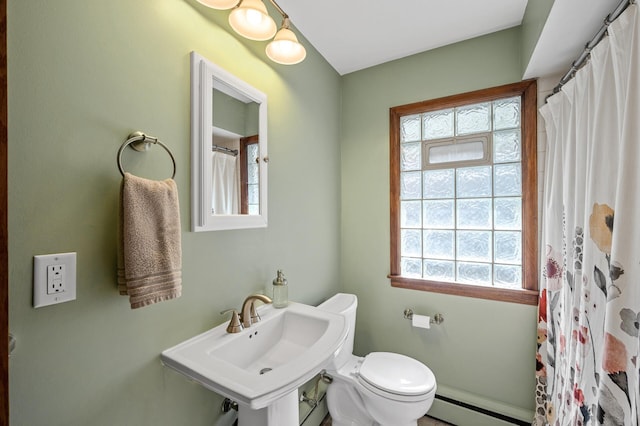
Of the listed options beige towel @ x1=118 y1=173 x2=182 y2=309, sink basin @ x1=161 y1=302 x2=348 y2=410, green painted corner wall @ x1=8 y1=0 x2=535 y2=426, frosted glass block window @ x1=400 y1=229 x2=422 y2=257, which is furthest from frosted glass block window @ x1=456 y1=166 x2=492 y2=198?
beige towel @ x1=118 y1=173 x2=182 y2=309

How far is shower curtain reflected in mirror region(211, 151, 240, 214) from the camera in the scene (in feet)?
3.48

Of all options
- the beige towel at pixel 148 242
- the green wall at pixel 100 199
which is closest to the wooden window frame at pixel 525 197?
the green wall at pixel 100 199

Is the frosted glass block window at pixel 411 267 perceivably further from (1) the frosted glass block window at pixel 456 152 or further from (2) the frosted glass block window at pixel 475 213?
(1) the frosted glass block window at pixel 456 152

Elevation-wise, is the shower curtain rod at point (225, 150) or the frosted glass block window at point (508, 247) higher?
the shower curtain rod at point (225, 150)

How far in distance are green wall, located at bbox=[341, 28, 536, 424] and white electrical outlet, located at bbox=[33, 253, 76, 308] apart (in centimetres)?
169

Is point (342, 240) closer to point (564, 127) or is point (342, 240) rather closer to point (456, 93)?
point (456, 93)

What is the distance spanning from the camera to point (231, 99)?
1.16m

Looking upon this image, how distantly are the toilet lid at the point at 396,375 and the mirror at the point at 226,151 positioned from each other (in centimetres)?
104

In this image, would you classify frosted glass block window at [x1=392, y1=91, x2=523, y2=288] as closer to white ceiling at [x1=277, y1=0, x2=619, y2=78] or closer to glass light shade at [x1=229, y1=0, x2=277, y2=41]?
white ceiling at [x1=277, y1=0, x2=619, y2=78]

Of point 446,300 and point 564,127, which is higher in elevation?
point 564,127

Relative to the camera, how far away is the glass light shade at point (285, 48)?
47.2 inches

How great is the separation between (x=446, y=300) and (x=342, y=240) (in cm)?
85

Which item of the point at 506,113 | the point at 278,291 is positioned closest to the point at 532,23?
the point at 506,113

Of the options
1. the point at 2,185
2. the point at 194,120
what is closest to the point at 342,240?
the point at 194,120
